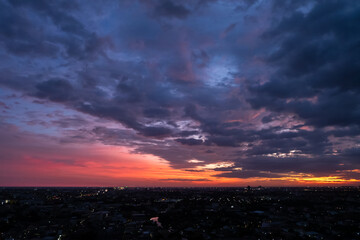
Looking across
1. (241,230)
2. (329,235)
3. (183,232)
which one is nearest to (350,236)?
(329,235)

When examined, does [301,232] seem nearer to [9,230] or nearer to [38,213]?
[9,230]

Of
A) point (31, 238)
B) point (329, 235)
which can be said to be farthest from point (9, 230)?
point (329, 235)

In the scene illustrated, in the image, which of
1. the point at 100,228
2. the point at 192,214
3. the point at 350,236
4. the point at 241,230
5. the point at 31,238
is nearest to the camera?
the point at 31,238

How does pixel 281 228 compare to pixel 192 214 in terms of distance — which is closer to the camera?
pixel 281 228

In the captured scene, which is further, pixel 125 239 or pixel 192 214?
pixel 192 214

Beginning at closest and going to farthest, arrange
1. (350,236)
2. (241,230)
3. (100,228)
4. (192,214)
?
(350,236) < (241,230) < (100,228) < (192,214)

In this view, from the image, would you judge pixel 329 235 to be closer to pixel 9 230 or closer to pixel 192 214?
pixel 192 214

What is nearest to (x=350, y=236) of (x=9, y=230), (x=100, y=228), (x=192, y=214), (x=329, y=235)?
(x=329, y=235)

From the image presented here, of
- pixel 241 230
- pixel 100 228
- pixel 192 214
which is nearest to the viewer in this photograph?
pixel 241 230

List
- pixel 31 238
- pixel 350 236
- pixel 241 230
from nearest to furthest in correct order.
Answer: pixel 31 238
pixel 350 236
pixel 241 230
